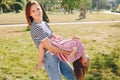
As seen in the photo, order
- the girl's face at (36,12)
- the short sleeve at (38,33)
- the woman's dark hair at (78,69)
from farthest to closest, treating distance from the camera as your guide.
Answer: the woman's dark hair at (78,69) < the girl's face at (36,12) < the short sleeve at (38,33)

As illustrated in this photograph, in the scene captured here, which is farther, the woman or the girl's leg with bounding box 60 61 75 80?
the girl's leg with bounding box 60 61 75 80

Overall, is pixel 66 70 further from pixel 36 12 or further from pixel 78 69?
pixel 36 12

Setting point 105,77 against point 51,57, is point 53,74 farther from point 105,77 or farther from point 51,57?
point 105,77

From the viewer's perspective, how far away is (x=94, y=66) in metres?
8.10

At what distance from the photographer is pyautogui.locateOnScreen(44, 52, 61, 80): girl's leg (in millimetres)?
4227

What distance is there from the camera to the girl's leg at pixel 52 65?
13.9 ft

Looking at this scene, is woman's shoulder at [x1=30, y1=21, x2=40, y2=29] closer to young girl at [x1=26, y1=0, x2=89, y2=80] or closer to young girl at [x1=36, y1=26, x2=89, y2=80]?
young girl at [x1=26, y1=0, x2=89, y2=80]

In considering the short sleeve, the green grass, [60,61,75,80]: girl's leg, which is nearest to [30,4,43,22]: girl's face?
the short sleeve

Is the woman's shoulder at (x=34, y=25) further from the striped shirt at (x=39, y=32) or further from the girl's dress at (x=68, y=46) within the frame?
the girl's dress at (x=68, y=46)

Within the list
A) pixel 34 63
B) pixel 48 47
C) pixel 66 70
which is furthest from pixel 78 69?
pixel 34 63

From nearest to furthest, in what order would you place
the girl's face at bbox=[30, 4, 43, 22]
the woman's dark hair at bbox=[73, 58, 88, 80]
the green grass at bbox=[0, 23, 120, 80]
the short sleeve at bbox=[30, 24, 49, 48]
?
the short sleeve at bbox=[30, 24, 49, 48], the girl's face at bbox=[30, 4, 43, 22], the woman's dark hair at bbox=[73, 58, 88, 80], the green grass at bbox=[0, 23, 120, 80]

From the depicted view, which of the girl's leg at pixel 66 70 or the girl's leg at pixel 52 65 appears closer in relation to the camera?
the girl's leg at pixel 52 65

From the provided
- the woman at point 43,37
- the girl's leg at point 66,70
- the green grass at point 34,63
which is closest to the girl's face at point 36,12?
the woman at point 43,37

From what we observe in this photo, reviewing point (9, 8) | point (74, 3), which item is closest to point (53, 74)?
point (74, 3)
